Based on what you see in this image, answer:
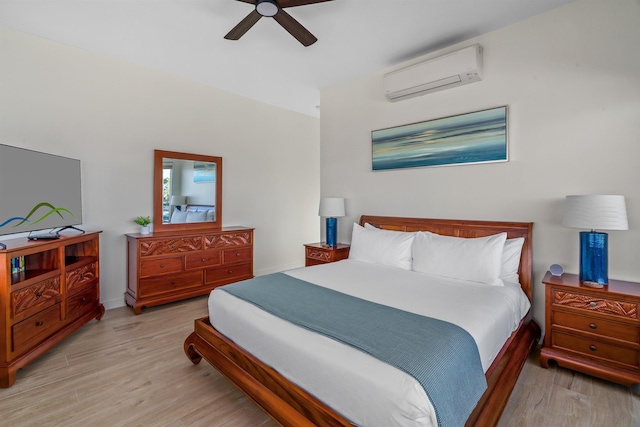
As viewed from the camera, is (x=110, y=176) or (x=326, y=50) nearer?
(x=326, y=50)

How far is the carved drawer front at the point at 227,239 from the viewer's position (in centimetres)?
395

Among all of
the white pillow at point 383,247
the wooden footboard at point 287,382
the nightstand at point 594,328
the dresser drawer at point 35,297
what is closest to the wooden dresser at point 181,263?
the dresser drawer at point 35,297

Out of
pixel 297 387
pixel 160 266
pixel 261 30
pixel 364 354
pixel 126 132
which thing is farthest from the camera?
pixel 126 132

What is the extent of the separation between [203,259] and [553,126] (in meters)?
3.96

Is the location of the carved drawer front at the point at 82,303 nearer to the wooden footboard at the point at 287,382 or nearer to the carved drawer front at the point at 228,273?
the carved drawer front at the point at 228,273

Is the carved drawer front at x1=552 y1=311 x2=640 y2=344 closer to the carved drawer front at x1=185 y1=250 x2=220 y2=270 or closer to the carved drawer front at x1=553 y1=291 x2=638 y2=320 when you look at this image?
the carved drawer front at x1=553 y1=291 x2=638 y2=320

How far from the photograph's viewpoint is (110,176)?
3.54 m

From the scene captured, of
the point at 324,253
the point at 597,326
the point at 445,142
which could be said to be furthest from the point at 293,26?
the point at 597,326

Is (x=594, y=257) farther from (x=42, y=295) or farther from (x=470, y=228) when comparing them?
(x=42, y=295)

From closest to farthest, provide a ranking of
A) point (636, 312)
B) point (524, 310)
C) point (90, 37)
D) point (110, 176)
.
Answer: point (636, 312) → point (524, 310) → point (90, 37) → point (110, 176)

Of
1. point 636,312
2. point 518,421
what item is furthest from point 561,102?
point 518,421

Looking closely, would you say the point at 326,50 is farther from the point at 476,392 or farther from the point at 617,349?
the point at 617,349

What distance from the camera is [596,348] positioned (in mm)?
2096

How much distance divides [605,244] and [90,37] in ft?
16.1
